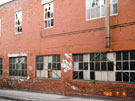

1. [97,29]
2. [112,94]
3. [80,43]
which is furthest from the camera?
[80,43]

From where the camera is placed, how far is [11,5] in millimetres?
19938

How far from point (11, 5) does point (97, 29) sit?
10.0 meters

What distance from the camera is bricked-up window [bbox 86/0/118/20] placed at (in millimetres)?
12197

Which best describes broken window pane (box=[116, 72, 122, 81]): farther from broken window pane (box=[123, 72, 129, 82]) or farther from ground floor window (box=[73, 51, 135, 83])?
broken window pane (box=[123, 72, 129, 82])

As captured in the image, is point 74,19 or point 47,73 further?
point 47,73

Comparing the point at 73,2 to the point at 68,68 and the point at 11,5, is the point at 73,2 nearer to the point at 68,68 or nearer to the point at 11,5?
the point at 68,68

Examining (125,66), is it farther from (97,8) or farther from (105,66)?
(97,8)

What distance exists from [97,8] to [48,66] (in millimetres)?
5531

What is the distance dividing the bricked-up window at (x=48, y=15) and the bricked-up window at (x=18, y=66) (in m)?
3.74

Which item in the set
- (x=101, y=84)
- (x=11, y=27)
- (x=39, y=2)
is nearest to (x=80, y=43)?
(x=101, y=84)

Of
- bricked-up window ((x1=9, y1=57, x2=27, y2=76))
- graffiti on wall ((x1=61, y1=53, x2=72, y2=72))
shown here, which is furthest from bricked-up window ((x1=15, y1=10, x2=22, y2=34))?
graffiti on wall ((x1=61, y1=53, x2=72, y2=72))

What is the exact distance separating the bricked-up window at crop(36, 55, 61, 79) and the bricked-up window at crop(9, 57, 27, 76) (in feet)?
5.90

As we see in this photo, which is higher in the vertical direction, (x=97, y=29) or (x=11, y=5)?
(x=11, y=5)

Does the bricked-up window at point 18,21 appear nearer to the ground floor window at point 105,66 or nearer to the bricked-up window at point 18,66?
the bricked-up window at point 18,66
